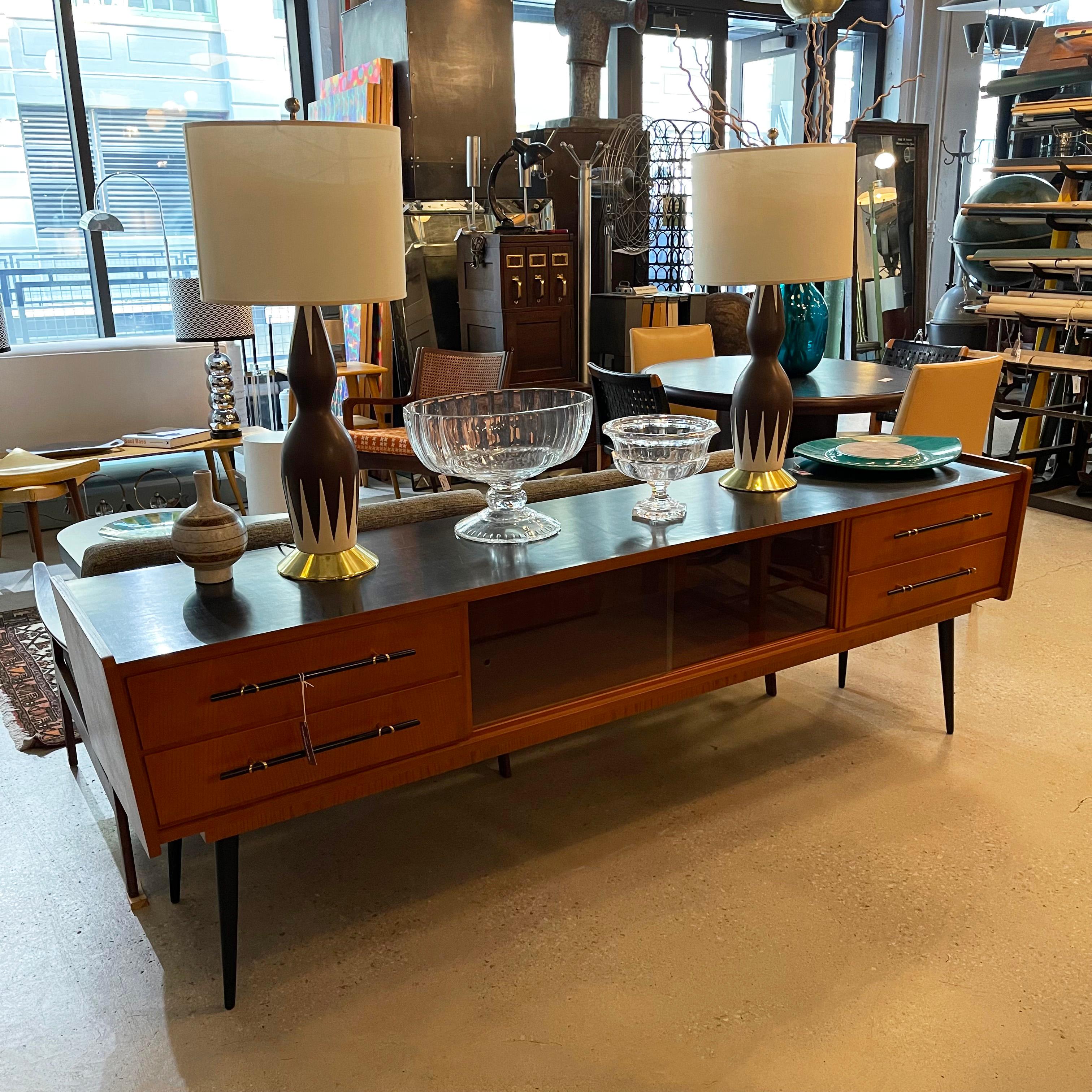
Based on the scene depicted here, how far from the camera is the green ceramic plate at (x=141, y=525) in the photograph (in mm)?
2764

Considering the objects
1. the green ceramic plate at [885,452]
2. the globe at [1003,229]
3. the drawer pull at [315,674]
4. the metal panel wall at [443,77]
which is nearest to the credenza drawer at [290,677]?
the drawer pull at [315,674]

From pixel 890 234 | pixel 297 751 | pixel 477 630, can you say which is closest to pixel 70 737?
pixel 297 751

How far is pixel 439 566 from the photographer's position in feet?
6.27

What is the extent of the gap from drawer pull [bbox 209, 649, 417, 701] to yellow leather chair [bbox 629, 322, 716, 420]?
118 inches

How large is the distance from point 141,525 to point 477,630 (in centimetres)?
140

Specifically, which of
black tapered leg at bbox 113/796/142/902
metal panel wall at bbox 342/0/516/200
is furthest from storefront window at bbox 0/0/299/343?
black tapered leg at bbox 113/796/142/902

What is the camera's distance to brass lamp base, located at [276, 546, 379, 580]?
1.85 metres

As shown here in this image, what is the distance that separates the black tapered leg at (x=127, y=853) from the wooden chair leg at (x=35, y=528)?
2.30 m

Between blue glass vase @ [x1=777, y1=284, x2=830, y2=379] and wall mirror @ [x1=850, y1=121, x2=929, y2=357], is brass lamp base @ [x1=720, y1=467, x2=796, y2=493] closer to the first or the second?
blue glass vase @ [x1=777, y1=284, x2=830, y2=379]

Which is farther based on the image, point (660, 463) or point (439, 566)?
point (660, 463)

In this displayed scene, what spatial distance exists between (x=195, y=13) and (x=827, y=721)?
5.68 metres

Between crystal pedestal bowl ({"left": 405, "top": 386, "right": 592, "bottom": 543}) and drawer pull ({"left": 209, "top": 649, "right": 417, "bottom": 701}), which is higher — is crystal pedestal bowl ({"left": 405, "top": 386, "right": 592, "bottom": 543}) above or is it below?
above

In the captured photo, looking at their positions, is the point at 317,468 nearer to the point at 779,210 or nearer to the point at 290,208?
the point at 290,208

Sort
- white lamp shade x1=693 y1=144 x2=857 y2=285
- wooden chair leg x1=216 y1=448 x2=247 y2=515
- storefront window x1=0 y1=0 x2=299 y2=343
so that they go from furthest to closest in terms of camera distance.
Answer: storefront window x1=0 y1=0 x2=299 y2=343 < wooden chair leg x1=216 y1=448 x2=247 y2=515 < white lamp shade x1=693 y1=144 x2=857 y2=285
